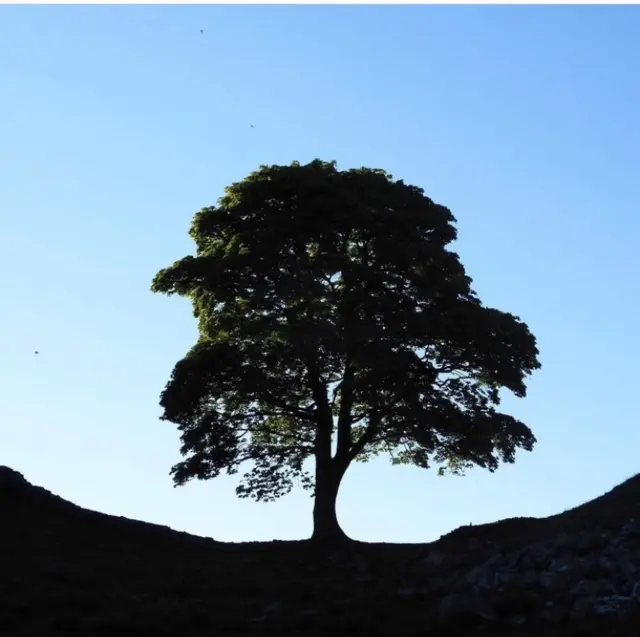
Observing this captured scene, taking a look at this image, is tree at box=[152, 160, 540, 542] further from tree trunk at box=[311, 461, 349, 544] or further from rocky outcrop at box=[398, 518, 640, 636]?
rocky outcrop at box=[398, 518, 640, 636]

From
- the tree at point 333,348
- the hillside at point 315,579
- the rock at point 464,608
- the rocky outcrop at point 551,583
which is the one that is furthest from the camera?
the tree at point 333,348

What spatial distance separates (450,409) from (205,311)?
9.60 m

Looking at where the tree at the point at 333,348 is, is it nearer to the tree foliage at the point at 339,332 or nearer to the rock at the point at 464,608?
the tree foliage at the point at 339,332

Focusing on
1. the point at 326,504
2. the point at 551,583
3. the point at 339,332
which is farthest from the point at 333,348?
the point at 551,583

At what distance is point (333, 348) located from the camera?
3256cm

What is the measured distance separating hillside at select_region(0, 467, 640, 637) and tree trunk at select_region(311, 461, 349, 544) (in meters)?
1.29

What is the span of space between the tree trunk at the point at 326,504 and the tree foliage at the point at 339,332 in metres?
0.30

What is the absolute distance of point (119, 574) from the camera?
984 inches

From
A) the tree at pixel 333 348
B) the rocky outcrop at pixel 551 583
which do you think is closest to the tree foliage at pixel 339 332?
the tree at pixel 333 348

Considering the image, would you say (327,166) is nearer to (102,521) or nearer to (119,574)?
(102,521)

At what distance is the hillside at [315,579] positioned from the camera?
19.0 meters

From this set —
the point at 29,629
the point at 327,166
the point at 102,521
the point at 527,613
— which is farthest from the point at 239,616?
the point at 327,166

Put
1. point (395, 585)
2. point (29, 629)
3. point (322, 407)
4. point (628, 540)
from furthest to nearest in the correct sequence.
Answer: point (322, 407), point (395, 585), point (628, 540), point (29, 629)

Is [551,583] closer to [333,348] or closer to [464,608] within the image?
[464,608]
